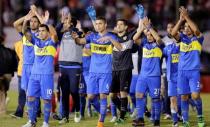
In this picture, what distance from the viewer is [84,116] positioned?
19.0m

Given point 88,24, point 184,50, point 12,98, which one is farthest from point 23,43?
point 88,24

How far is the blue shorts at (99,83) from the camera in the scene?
1633 cm

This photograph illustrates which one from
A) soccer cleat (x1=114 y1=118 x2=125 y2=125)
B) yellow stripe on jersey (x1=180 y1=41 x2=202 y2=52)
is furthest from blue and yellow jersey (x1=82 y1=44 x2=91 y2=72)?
yellow stripe on jersey (x1=180 y1=41 x2=202 y2=52)

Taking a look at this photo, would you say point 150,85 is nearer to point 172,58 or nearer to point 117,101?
point 172,58

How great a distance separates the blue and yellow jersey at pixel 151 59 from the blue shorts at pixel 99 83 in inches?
29.4

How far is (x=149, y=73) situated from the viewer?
16484 mm

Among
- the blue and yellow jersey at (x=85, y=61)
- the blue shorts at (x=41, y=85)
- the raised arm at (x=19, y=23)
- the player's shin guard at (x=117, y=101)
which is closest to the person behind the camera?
the blue shorts at (x=41, y=85)

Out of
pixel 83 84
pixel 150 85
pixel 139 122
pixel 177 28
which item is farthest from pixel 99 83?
pixel 83 84

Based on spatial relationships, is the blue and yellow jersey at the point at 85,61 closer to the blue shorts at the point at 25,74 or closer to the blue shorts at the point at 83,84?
the blue shorts at the point at 83,84

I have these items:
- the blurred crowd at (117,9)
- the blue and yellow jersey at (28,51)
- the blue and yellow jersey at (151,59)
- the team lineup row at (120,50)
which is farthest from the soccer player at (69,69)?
the blurred crowd at (117,9)

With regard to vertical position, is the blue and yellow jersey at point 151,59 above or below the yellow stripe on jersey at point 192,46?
below

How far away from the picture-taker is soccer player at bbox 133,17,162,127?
16.4 m

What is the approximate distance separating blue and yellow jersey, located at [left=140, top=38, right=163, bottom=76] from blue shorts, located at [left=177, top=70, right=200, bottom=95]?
0.52 meters

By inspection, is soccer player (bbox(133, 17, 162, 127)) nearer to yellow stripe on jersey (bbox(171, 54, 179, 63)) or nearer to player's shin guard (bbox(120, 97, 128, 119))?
yellow stripe on jersey (bbox(171, 54, 179, 63))
